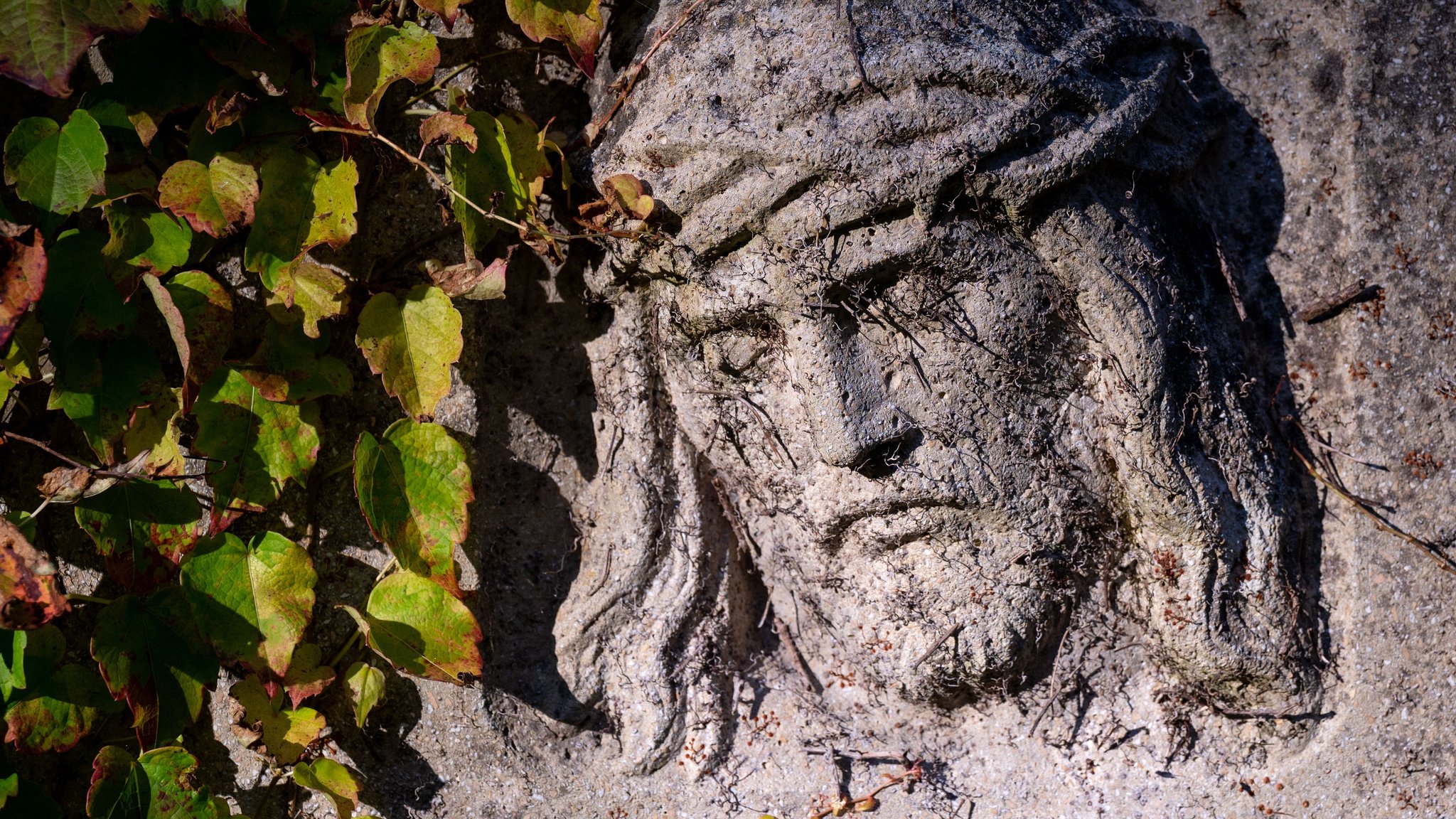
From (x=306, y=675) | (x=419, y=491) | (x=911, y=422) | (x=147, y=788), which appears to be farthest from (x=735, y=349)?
(x=147, y=788)

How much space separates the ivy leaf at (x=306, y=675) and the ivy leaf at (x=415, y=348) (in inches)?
19.6

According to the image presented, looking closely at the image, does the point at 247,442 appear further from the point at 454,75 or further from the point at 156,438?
the point at 454,75

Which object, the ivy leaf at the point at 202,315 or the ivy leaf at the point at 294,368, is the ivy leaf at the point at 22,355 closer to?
the ivy leaf at the point at 202,315

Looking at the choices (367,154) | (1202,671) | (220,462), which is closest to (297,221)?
(367,154)

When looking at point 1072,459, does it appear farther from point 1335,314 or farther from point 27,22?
point 27,22

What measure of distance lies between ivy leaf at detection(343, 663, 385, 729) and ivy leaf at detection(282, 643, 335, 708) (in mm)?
38

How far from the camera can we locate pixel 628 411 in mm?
1742

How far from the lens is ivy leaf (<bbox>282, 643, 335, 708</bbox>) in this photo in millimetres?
1680

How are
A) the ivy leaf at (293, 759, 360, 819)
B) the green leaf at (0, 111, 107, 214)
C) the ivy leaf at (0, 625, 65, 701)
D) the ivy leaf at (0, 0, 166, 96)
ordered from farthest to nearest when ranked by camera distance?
the ivy leaf at (293, 759, 360, 819)
the ivy leaf at (0, 625, 65, 701)
the green leaf at (0, 111, 107, 214)
the ivy leaf at (0, 0, 166, 96)

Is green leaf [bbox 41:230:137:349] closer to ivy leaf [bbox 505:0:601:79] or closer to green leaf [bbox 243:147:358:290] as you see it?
green leaf [bbox 243:147:358:290]

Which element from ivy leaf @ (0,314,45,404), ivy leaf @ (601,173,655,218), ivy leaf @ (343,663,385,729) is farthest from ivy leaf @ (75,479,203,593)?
ivy leaf @ (601,173,655,218)

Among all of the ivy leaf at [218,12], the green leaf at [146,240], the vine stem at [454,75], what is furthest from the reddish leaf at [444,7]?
the green leaf at [146,240]

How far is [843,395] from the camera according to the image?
1.55 metres

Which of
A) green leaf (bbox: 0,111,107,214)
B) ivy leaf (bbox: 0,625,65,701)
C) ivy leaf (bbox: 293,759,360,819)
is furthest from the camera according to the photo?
ivy leaf (bbox: 293,759,360,819)
